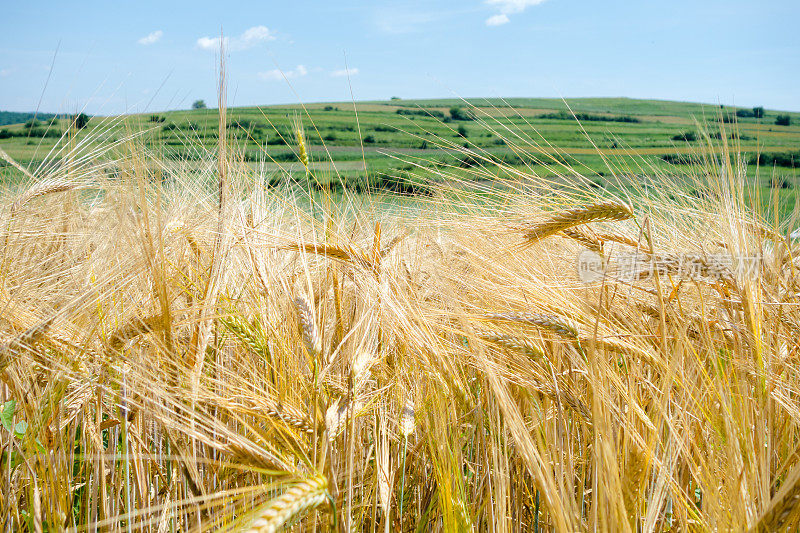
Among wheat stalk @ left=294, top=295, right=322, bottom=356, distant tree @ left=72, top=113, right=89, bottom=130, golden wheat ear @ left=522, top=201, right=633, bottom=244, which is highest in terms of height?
distant tree @ left=72, top=113, right=89, bottom=130

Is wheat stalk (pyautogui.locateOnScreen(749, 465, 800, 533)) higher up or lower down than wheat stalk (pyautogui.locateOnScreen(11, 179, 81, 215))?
lower down

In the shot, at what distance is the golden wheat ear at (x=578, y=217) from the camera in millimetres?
1066

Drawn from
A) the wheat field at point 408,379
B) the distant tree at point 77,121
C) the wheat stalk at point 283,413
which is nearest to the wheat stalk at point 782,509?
the wheat field at point 408,379

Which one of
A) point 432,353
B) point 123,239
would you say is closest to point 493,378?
point 432,353

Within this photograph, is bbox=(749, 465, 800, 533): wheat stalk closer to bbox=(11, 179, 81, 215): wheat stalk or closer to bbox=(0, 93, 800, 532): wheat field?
bbox=(0, 93, 800, 532): wheat field

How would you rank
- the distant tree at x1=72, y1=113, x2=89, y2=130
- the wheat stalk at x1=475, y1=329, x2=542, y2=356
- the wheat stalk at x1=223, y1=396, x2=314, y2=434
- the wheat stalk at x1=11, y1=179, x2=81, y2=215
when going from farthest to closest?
the distant tree at x1=72, y1=113, x2=89, y2=130 → the wheat stalk at x1=11, y1=179, x2=81, y2=215 → the wheat stalk at x1=475, y1=329, x2=542, y2=356 → the wheat stalk at x1=223, y1=396, x2=314, y2=434

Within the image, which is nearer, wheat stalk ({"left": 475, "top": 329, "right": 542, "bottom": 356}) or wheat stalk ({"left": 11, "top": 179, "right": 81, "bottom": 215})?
wheat stalk ({"left": 475, "top": 329, "right": 542, "bottom": 356})

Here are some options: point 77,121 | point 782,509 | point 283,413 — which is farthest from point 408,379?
point 77,121

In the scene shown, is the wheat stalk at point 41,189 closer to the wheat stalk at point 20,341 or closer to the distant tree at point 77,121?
the distant tree at point 77,121

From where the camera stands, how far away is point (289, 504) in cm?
55

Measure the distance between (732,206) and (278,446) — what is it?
3.81 ft

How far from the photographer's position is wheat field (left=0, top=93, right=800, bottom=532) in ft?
2.53

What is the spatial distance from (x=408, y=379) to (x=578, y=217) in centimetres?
52

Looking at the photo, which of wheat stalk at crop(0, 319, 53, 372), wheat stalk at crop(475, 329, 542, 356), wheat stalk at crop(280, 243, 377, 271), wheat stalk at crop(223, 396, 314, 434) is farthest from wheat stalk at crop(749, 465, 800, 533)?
wheat stalk at crop(0, 319, 53, 372)
